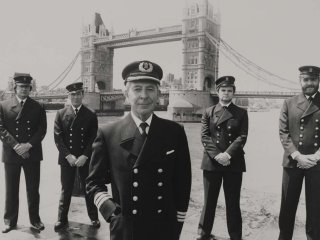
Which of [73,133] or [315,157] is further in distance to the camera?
[73,133]

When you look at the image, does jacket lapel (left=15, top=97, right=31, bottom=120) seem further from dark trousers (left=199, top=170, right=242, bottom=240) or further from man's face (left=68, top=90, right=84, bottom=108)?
dark trousers (left=199, top=170, right=242, bottom=240)

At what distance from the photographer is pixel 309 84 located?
3074mm

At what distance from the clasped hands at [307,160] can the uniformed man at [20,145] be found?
2.76 meters

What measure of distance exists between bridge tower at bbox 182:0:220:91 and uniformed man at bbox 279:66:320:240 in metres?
48.6

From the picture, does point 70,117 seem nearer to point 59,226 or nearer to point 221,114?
point 59,226

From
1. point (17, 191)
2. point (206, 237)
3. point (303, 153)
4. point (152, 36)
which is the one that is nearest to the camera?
point (303, 153)

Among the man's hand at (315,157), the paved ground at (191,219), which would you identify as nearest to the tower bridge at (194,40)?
the paved ground at (191,219)

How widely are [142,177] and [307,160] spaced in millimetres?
1822

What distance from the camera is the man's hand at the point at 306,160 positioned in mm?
2895

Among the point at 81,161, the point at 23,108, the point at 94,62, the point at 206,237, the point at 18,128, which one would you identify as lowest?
the point at 206,237

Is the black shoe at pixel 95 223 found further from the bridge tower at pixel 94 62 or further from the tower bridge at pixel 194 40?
the bridge tower at pixel 94 62

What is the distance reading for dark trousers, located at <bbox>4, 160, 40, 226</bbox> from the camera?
3.46 meters

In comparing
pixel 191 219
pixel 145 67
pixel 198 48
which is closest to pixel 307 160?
pixel 191 219

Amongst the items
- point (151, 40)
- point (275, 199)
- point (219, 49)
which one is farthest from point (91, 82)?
point (275, 199)
